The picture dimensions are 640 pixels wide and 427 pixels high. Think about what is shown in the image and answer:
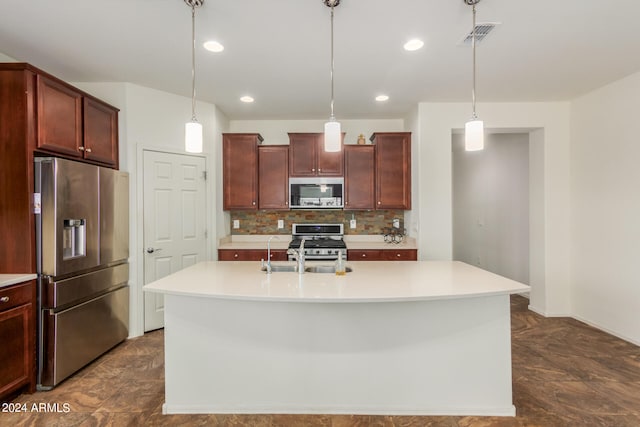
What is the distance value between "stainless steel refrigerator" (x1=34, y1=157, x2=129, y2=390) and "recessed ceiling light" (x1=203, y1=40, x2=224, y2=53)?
55.0 inches

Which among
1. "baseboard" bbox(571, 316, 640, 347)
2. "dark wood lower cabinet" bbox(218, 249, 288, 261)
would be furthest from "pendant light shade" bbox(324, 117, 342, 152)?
"baseboard" bbox(571, 316, 640, 347)

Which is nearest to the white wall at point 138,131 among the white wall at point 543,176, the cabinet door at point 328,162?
the cabinet door at point 328,162

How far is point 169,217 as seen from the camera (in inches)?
137

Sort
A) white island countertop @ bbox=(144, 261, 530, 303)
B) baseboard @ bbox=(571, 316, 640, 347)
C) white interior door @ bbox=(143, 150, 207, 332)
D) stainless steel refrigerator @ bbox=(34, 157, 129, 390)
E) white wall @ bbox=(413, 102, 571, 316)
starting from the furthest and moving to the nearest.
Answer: white wall @ bbox=(413, 102, 571, 316)
white interior door @ bbox=(143, 150, 207, 332)
baseboard @ bbox=(571, 316, 640, 347)
stainless steel refrigerator @ bbox=(34, 157, 129, 390)
white island countertop @ bbox=(144, 261, 530, 303)

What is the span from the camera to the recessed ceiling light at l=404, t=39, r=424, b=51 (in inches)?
94.8

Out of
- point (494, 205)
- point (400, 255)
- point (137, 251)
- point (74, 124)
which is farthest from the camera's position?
point (494, 205)

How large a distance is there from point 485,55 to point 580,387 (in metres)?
2.69

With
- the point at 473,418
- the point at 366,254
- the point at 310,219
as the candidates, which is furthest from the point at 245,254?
the point at 473,418

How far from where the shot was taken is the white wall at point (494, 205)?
4555 mm

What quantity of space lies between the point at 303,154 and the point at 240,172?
87 cm

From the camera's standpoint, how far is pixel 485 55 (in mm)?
2639

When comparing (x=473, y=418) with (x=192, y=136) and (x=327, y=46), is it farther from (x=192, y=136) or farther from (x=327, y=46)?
(x=327, y=46)

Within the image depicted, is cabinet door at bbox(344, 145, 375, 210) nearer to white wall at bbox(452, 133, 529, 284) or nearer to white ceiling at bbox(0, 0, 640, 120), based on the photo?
white ceiling at bbox(0, 0, 640, 120)

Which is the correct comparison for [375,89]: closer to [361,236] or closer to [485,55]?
[485,55]
